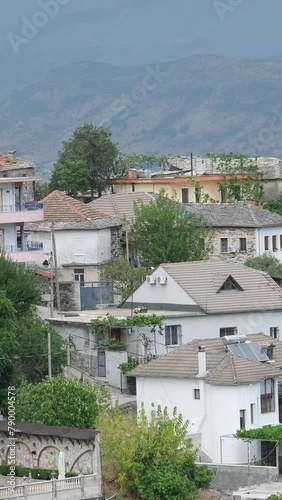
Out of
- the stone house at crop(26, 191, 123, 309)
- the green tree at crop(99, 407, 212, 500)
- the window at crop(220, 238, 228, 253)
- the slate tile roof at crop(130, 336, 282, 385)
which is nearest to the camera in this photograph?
the green tree at crop(99, 407, 212, 500)

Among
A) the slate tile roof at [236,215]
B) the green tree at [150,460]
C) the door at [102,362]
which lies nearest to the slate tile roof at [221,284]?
the door at [102,362]

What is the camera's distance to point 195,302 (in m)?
74.4

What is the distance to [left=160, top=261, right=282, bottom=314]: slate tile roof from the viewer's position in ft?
245

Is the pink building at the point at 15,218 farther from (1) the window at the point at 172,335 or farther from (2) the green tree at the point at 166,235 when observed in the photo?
(1) the window at the point at 172,335

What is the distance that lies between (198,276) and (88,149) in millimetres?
33060

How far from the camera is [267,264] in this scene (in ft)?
293

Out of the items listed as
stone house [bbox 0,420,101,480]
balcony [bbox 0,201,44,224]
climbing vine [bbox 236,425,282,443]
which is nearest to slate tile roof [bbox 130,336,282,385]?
climbing vine [bbox 236,425,282,443]

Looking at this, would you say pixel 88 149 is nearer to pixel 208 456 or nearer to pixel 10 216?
pixel 10 216

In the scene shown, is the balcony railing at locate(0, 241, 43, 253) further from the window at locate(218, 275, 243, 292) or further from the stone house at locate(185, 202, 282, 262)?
the stone house at locate(185, 202, 282, 262)

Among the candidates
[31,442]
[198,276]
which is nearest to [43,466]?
[31,442]

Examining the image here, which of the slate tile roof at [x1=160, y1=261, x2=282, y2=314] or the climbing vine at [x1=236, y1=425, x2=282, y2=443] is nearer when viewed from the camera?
the climbing vine at [x1=236, y1=425, x2=282, y2=443]

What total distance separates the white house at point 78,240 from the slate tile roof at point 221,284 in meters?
8.30

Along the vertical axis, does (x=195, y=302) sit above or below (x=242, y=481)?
above

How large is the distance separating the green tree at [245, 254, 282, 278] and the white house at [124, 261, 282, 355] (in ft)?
34.0
